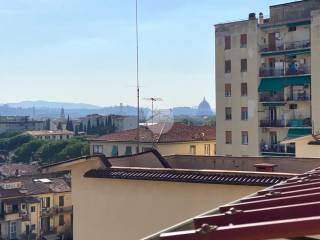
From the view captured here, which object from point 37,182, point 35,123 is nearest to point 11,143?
point 37,182

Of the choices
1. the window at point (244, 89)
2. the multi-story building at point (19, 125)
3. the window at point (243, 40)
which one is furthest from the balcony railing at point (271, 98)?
the multi-story building at point (19, 125)

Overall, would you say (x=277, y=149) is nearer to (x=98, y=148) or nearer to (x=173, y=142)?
(x=173, y=142)

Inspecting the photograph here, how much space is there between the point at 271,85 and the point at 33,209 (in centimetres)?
3007

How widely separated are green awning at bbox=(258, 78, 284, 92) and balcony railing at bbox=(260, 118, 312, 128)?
236 cm

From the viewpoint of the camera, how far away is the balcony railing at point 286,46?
3826cm

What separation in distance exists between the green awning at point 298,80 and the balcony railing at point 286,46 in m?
2.10

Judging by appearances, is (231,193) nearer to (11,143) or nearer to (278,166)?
(278,166)

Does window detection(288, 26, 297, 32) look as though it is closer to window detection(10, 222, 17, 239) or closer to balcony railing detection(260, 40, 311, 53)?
balcony railing detection(260, 40, 311, 53)

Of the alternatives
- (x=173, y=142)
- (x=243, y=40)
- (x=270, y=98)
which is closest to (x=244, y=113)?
(x=270, y=98)

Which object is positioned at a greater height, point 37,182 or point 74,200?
point 74,200

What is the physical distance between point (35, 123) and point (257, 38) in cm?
12965

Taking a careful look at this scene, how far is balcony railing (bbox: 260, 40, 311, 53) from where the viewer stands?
38.3 metres

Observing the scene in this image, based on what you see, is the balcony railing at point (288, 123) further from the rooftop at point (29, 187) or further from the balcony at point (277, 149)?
the rooftop at point (29, 187)

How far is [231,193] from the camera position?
7.54 metres
